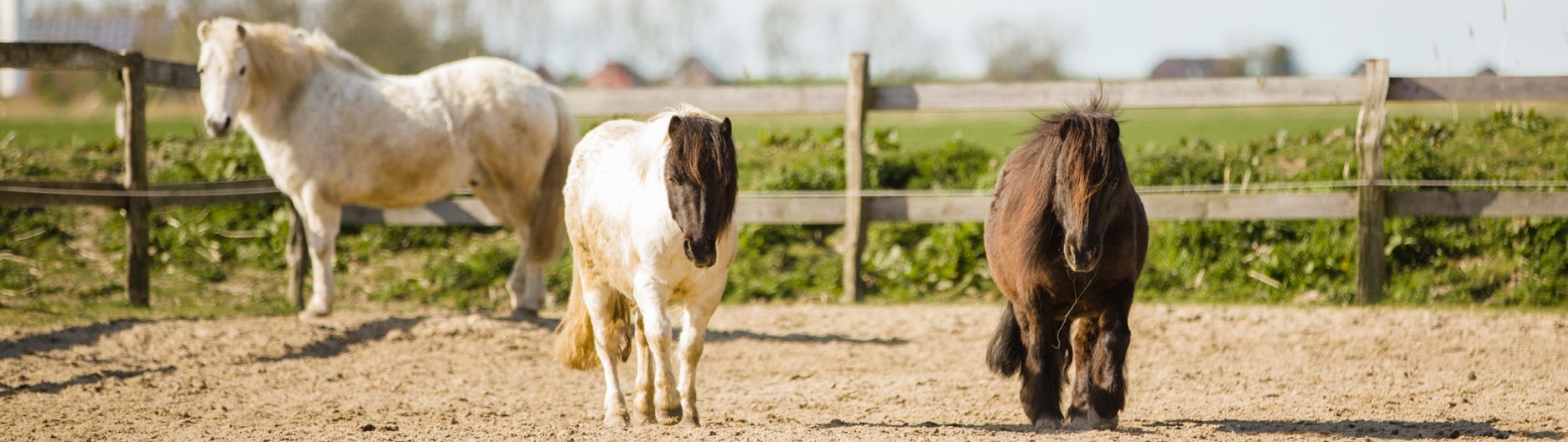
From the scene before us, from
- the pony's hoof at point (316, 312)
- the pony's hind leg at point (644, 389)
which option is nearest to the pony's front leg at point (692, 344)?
the pony's hind leg at point (644, 389)

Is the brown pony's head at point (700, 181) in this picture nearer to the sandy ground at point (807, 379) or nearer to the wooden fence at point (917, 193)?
the sandy ground at point (807, 379)

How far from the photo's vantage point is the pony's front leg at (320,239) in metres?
8.70

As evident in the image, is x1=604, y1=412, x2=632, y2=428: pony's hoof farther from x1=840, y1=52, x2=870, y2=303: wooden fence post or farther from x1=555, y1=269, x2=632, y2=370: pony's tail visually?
x1=840, y1=52, x2=870, y2=303: wooden fence post

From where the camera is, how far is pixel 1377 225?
9.02m

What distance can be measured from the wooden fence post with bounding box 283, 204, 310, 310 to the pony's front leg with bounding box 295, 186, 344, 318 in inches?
39.7

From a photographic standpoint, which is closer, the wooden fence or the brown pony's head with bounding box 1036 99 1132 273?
the brown pony's head with bounding box 1036 99 1132 273

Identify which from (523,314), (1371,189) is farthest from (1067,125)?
(523,314)

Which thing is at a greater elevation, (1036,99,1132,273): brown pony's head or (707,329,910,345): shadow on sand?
(1036,99,1132,273): brown pony's head

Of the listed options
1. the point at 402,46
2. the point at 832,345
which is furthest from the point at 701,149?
the point at 402,46

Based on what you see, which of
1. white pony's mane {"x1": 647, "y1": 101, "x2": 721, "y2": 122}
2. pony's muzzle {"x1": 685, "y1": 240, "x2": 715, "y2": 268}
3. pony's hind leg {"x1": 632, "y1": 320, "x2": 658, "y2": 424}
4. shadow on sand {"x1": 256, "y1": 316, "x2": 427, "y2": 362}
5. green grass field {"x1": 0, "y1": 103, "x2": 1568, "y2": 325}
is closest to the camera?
pony's muzzle {"x1": 685, "y1": 240, "x2": 715, "y2": 268}

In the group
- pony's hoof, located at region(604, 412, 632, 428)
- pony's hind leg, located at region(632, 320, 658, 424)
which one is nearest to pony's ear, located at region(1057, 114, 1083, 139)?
pony's hind leg, located at region(632, 320, 658, 424)

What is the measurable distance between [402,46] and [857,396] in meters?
35.8

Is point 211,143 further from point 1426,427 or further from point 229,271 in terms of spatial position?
point 1426,427

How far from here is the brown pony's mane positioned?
16.4 ft
